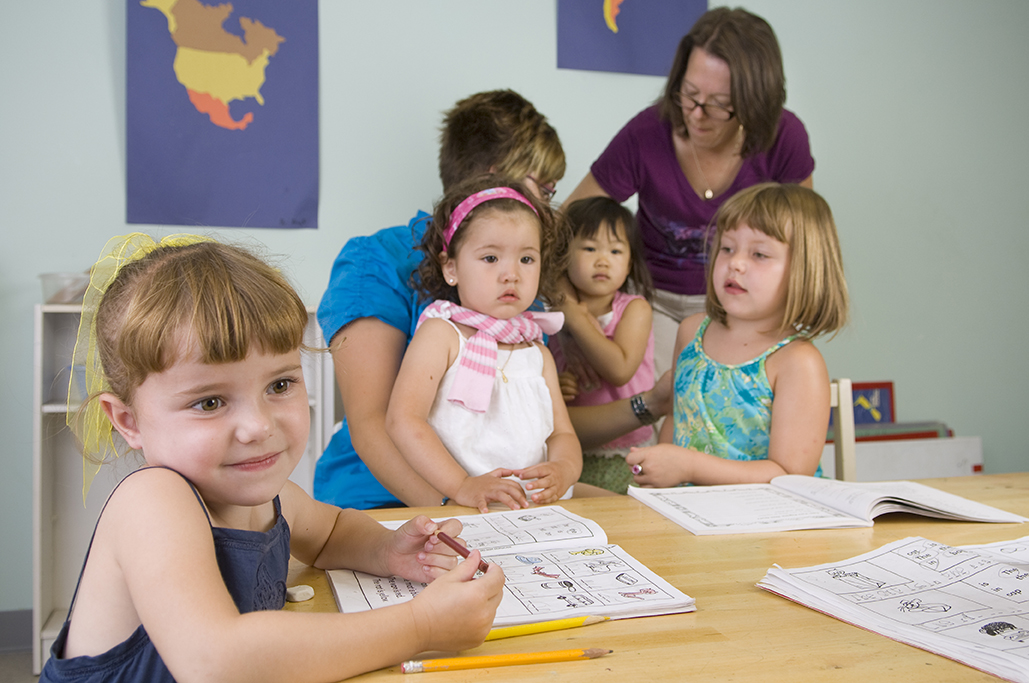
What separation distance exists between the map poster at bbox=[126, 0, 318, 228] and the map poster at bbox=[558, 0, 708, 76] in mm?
899

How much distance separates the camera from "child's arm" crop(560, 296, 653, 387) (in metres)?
1.76

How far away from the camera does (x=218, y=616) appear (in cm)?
49

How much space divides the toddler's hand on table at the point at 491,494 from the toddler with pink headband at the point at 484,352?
156mm

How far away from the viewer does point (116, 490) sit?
55 centimetres

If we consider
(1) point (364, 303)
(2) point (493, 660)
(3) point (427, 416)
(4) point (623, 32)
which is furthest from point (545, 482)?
(4) point (623, 32)

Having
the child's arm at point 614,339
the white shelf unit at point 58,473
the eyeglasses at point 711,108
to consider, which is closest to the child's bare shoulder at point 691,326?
the child's arm at point 614,339

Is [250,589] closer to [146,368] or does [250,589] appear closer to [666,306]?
[146,368]

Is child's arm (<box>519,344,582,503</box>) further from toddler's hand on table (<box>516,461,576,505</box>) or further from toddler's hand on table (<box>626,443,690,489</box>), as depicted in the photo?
toddler's hand on table (<box>626,443,690,489</box>)

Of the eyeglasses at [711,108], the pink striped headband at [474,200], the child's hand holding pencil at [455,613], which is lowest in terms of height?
the child's hand holding pencil at [455,613]

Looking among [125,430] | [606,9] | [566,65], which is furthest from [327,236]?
[125,430]

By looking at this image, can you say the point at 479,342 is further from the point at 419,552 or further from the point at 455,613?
the point at 455,613

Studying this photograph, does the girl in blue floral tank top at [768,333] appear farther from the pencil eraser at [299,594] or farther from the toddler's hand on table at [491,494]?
the pencil eraser at [299,594]

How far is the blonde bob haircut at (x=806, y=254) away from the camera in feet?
4.82

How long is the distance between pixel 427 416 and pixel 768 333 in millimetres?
733
